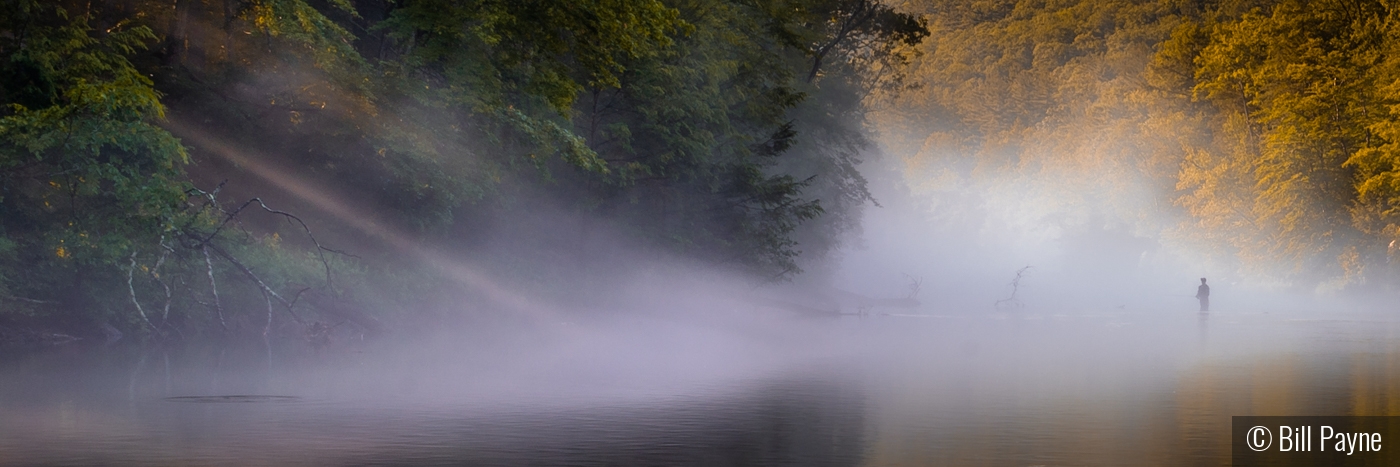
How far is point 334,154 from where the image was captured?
27.9m

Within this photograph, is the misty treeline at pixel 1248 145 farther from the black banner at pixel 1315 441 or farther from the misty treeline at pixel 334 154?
the black banner at pixel 1315 441

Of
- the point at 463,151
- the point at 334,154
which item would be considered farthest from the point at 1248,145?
the point at 334,154

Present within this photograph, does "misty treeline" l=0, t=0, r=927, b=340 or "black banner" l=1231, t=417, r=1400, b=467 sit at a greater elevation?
"misty treeline" l=0, t=0, r=927, b=340

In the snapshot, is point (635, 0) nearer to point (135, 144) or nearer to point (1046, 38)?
point (135, 144)

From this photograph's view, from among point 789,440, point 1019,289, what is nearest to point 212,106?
point 789,440

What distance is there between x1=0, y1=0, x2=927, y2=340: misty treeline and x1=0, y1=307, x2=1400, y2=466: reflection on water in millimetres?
2320

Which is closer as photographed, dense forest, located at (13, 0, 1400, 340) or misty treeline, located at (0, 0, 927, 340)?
misty treeline, located at (0, 0, 927, 340)

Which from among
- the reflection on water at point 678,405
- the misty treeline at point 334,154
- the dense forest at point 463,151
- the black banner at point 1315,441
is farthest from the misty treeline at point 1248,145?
the black banner at point 1315,441

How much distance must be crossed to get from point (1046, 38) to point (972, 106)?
1217 centimetres

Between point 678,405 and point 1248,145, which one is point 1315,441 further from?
point 1248,145

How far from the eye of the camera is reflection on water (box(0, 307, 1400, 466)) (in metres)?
11.0

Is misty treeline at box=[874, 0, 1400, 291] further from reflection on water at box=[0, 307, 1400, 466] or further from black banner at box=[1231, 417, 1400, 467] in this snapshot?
black banner at box=[1231, 417, 1400, 467]

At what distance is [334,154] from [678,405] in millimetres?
14938

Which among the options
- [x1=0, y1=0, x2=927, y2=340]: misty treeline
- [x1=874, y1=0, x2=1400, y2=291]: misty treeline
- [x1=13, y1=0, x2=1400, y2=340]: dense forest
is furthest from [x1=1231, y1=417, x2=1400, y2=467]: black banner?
[x1=874, y1=0, x2=1400, y2=291]: misty treeline
